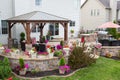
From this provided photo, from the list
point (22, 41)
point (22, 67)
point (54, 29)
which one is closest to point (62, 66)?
point (22, 67)

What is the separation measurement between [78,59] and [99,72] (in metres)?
1.70

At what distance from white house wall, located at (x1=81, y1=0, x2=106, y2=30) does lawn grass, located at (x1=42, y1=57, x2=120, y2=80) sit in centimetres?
2203

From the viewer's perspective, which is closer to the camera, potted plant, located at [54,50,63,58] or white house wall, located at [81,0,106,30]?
potted plant, located at [54,50,63,58]

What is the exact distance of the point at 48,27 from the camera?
2445cm

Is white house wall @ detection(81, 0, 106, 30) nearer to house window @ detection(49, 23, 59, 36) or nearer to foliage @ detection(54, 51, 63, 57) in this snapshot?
house window @ detection(49, 23, 59, 36)

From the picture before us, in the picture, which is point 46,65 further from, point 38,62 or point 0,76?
point 0,76

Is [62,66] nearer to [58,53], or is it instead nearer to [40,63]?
[58,53]

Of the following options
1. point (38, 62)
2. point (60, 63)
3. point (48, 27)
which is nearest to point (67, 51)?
point (60, 63)

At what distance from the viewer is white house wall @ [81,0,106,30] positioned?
36219 mm

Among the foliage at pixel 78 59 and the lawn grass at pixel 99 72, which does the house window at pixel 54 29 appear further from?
the foliage at pixel 78 59

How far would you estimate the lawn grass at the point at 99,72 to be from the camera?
12512 millimetres

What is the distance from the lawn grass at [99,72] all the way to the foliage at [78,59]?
1.35ft

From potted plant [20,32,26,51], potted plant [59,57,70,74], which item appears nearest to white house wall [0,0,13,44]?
potted plant [20,32,26,51]

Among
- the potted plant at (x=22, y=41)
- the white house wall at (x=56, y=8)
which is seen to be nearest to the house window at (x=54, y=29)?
the white house wall at (x=56, y=8)
